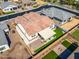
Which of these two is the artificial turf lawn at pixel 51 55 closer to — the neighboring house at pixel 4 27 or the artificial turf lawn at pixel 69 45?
the artificial turf lawn at pixel 69 45

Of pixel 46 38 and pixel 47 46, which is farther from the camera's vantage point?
pixel 46 38

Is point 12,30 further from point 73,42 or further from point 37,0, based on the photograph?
point 37,0

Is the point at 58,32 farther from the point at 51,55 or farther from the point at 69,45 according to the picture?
the point at 51,55

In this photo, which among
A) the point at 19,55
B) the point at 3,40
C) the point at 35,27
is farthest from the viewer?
the point at 35,27

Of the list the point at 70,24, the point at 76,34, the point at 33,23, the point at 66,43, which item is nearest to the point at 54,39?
the point at 66,43

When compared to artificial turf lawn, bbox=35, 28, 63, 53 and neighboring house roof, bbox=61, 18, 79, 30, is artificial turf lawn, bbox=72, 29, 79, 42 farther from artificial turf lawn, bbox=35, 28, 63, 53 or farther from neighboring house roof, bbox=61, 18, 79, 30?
artificial turf lawn, bbox=35, 28, 63, 53

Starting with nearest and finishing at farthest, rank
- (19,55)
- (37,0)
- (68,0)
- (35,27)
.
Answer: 1. (19,55)
2. (35,27)
3. (68,0)
4. (37,0)

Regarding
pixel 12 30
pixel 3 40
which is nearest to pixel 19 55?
pixel 3 40

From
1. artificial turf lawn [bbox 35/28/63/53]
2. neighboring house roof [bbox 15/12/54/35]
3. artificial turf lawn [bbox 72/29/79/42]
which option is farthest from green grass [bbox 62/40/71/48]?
neighboring house roof [bbox 15/12/54/35]

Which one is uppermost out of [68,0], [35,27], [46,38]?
[68,0]

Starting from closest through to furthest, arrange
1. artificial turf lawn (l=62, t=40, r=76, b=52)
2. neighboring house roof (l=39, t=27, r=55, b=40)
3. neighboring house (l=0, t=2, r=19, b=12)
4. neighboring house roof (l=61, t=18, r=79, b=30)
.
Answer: artificial turf lawn (l=62, t=40, r=76, b=52)
neighboring house roof (l=39, t=27, r=55, b=40)
neighboring house roof (l=61, t=18, r=79, b=30)
neighboring house (l=0, t=2, r=19, b=12)

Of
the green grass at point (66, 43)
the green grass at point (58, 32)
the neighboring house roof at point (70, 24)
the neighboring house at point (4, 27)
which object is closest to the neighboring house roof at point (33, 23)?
the green grass at point (58, 32)
